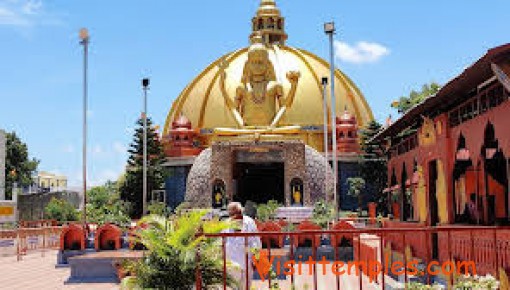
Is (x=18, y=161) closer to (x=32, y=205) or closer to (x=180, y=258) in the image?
(x=32, y=205)

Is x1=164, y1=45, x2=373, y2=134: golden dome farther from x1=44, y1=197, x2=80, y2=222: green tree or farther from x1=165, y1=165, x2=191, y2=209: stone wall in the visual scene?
x1=44, y1=197, x2=80, y2=222: green tree

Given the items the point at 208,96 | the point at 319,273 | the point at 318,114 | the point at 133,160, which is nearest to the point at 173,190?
the point at 133,160

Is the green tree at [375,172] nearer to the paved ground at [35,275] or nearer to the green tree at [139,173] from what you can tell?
the green tree at [139,173]

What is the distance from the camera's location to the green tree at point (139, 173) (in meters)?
39.0

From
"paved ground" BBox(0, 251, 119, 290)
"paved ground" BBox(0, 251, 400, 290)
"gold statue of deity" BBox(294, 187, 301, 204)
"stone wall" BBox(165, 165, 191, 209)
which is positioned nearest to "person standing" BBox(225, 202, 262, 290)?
"paved ground" BBox(0, 251, 400, 290)

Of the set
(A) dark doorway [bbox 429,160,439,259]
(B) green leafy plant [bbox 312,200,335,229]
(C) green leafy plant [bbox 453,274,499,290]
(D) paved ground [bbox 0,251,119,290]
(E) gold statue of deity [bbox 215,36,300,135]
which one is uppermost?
(E) gold statue of deity [bbox 215,36,300,135]

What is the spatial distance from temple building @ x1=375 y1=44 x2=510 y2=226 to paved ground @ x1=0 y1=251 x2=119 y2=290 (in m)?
6.19

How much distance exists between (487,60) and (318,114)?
113 ft

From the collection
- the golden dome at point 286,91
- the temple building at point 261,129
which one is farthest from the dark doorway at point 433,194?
the golden dome at point 286,91

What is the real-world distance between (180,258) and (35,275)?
9864 millimetres

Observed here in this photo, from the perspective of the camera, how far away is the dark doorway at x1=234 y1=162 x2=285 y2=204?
128ft

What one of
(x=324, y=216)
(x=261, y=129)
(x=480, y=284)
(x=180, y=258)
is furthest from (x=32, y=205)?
(x=480, y=284)

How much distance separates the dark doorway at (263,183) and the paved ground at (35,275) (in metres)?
19.4

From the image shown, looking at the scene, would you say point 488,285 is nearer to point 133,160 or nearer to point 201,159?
point 201,159
